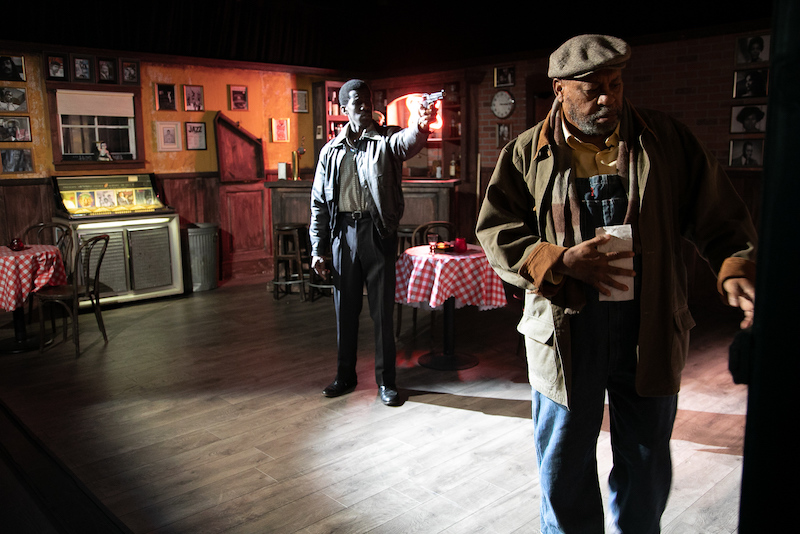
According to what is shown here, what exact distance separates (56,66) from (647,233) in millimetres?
6517

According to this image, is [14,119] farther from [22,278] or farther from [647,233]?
[647,233]

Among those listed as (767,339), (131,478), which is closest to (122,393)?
(131,478)

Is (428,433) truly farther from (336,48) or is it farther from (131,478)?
(336,48)

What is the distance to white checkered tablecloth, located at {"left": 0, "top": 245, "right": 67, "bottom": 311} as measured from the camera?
15.5ft

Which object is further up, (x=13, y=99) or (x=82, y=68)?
(x=82, y=68)

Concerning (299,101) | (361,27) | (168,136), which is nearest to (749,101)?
(361,27)

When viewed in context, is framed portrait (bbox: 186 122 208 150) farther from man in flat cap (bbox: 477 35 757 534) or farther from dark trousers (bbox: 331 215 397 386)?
man in flat cap (bbox: 477 35 757 534)

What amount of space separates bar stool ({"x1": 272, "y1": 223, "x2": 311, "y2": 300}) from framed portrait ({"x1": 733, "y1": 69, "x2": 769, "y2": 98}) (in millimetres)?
4231

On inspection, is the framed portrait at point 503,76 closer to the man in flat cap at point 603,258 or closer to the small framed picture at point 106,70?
the small framed picture at point 106,70

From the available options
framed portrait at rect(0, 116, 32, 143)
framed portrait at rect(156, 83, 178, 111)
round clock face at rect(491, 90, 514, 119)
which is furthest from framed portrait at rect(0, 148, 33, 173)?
round clock face at rect(491, 90, 514, 119)

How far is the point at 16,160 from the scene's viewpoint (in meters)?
6.42

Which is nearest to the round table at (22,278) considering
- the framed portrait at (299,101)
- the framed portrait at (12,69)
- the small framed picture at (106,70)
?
the framed portrait at (12,69)

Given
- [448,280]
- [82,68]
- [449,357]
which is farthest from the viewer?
[82,68]

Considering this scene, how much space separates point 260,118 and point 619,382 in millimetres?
6927
